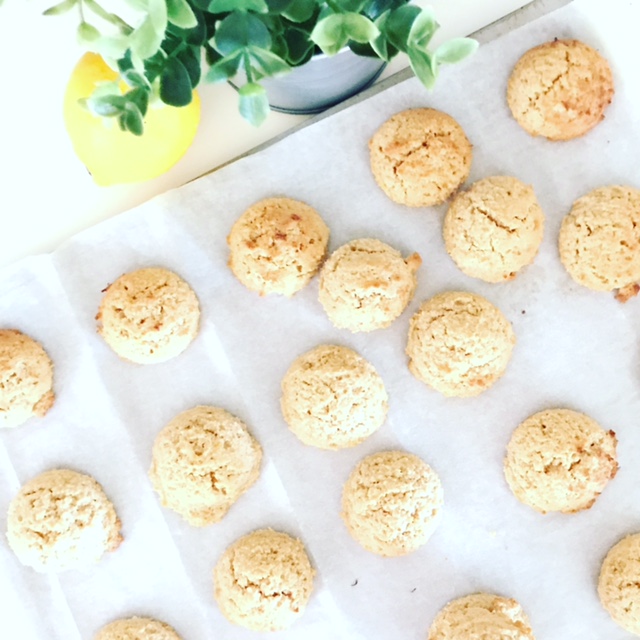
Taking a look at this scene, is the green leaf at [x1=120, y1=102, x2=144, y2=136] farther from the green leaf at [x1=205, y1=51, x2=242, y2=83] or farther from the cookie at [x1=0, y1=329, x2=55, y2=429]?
the cookie at [x1=0, y1=329, x2=55, y2=429]

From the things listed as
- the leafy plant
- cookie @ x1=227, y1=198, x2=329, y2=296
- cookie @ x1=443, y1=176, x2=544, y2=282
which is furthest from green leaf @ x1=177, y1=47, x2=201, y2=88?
cookie @ x1=443, y1=176, x2=544, y2=282

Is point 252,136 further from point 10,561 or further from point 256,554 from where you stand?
point 10,561

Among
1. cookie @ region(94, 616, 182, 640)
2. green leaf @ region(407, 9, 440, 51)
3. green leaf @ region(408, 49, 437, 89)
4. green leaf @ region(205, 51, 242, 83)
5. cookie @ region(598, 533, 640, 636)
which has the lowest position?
cookie @ region(598, 533, 640, 636)

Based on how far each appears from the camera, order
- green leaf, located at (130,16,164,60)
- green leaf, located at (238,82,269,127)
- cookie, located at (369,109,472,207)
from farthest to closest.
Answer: cookie, located at (369,109,472,207)
green leaf, located at (238,82,269,127)
green leaf, located at (130,16,164,60)

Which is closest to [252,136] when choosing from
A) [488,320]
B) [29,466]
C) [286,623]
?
[488,320]

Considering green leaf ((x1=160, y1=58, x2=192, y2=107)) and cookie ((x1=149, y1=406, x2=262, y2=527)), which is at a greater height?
green leaf ((x1=160, y1=58, x2=192, y2=107))

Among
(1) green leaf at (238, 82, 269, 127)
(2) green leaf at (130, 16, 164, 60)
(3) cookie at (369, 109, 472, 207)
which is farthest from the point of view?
(3) cookie at (369, 109, 472, 207)
